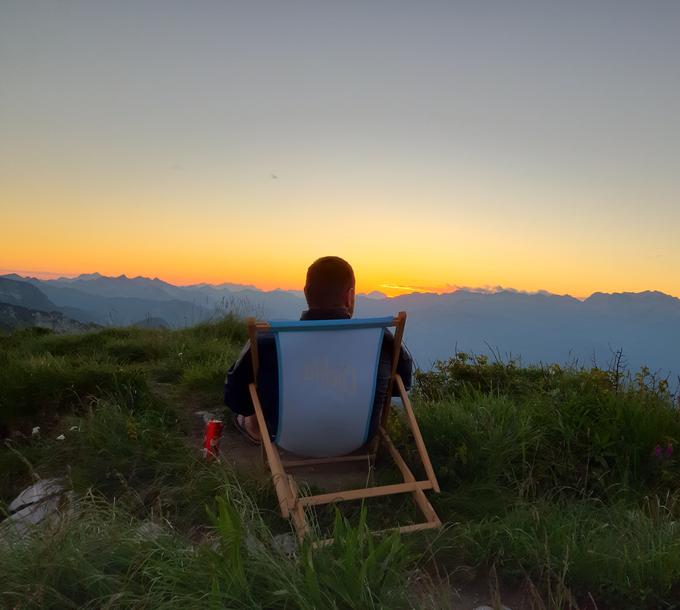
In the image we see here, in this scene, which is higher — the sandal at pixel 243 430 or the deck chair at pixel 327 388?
the deck chair at pixel 327 388

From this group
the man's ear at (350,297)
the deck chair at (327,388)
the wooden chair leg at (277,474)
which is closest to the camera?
the wooden chair leg at (277,474)

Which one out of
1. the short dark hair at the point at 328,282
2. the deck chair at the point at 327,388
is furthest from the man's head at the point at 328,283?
the deck chair at the point at 327,388

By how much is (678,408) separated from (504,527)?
284cm

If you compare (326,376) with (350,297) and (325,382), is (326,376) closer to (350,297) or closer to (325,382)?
(325,382)

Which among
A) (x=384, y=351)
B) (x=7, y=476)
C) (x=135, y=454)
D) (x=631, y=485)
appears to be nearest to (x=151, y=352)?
(x=7, y=476)

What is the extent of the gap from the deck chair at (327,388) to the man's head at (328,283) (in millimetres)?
512

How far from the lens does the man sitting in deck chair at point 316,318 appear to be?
404 cm

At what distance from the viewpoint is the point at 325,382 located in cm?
368

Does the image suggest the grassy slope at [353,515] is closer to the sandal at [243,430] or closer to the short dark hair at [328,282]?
the sandal at [243,430]

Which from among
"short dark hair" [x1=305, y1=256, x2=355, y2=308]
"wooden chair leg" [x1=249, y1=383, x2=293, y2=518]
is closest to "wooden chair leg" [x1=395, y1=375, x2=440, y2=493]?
"short dark hair" [x1=305, y1=256, x2=355, y2=308]

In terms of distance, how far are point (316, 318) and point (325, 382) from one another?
590 millimetres

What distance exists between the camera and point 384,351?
164 inches

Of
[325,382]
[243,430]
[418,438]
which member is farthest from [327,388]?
[243,430]

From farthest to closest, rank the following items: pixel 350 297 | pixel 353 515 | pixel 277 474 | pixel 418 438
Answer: pixel 350 297 → pixel 418 438 → pixel 353 515 → pixel 277 474
